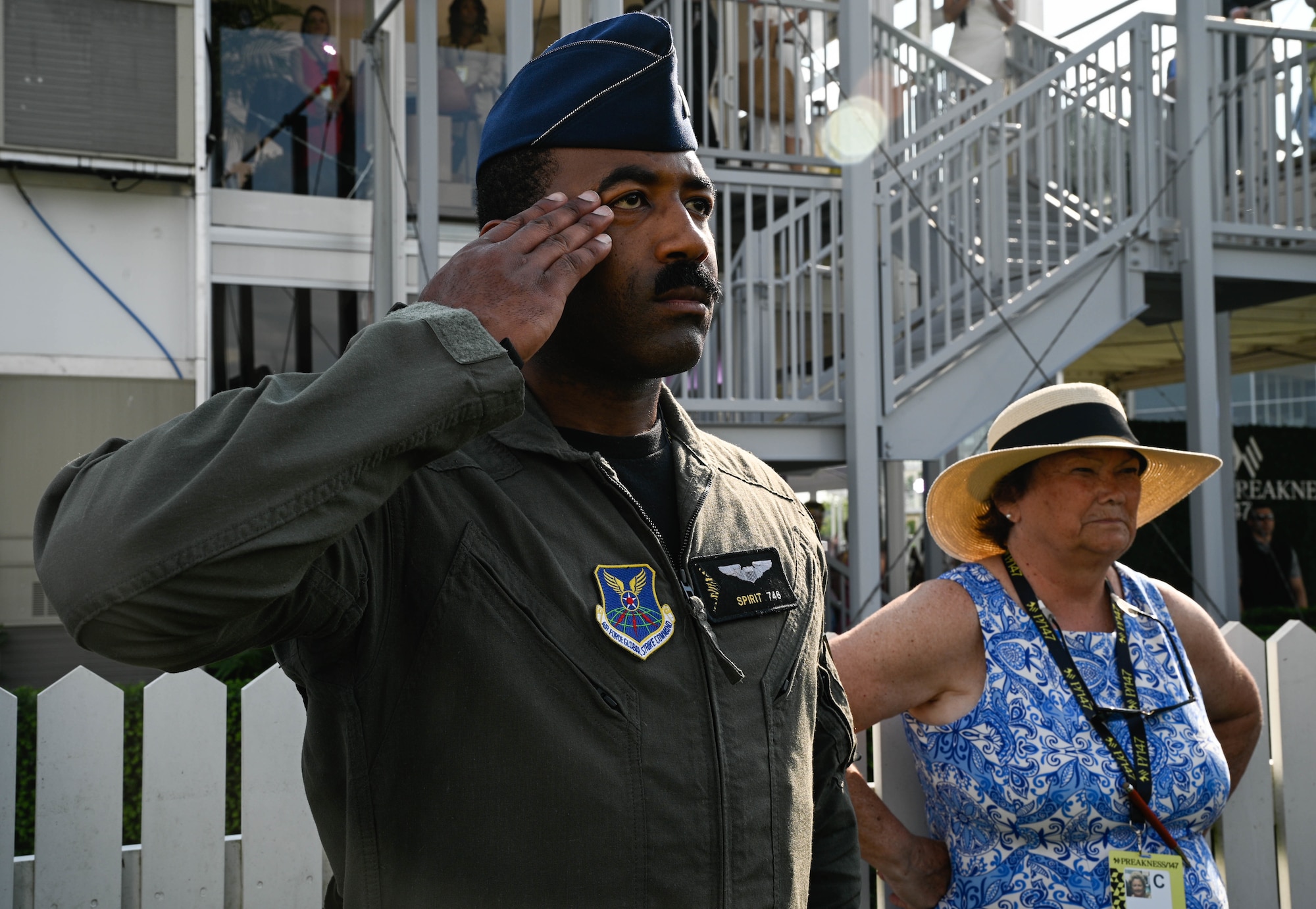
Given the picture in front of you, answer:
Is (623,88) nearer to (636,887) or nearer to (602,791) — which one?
(602,791)

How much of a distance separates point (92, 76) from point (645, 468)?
711cm

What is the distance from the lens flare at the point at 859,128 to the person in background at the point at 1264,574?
21.4 ft

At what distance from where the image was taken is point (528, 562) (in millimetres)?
1366

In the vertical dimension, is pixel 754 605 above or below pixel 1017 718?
above

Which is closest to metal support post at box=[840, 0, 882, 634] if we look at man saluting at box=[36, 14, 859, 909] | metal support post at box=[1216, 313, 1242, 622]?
Result: metal support post at box=[1216, 313, 1242, 622]

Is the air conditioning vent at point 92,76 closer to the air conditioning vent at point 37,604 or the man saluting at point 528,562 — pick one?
the air conditioning vent at point 37,604

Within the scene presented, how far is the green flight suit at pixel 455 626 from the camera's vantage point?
1.03 m

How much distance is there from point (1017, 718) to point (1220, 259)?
569 cm

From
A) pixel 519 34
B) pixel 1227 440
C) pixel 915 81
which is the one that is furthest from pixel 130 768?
pixel 1227 440

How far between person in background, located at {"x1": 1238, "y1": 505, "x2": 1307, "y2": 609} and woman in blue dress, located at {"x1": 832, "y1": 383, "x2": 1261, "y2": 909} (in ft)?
27.3

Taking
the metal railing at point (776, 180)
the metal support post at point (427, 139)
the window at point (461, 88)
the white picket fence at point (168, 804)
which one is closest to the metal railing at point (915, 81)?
the metal railing at point (776, 180)

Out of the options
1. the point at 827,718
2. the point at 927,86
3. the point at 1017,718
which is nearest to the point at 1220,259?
the point at 927,86

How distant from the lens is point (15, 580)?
23.8 feet

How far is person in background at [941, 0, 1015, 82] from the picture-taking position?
29.4 feet
